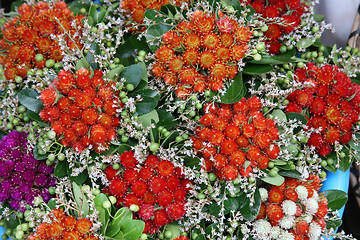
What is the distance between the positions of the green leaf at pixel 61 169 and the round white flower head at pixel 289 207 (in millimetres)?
662

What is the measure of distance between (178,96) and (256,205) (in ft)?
1.30

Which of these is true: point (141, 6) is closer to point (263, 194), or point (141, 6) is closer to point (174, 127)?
point (174, 127)

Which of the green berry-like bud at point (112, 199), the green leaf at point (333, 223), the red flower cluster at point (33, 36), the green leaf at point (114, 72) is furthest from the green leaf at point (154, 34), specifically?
the green leaf at point (333, 223)

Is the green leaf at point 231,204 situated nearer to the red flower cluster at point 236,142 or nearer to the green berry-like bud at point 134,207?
the red flower cluster at point 236,142

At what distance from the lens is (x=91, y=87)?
0.94 meters

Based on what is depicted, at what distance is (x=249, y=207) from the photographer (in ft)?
3.17

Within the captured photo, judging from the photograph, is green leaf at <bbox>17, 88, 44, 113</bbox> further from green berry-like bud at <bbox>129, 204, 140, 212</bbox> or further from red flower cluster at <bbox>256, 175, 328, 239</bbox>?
red flower cluster at <bbox>256, 175, 328, 239</bbox>

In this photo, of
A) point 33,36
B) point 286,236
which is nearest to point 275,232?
point 286,236

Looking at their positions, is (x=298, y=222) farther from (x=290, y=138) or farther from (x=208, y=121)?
(x=208, y=121)

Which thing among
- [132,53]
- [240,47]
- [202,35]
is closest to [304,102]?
[240,47]

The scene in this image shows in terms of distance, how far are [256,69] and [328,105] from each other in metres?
0.28

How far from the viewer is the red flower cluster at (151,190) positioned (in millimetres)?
901

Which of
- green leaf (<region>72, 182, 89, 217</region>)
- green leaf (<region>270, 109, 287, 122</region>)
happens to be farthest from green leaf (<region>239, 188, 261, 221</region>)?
green leaf (<region>72, 182, 89, 217</region>)

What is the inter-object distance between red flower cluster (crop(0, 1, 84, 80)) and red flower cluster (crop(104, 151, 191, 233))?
46 centimetres
